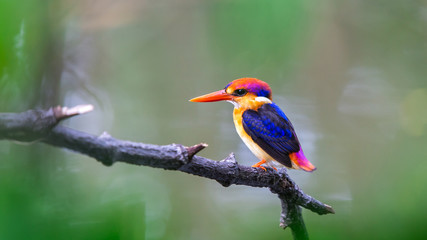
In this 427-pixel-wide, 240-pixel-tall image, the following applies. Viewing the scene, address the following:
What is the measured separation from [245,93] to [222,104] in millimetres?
174

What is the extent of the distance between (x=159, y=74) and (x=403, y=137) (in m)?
0.61

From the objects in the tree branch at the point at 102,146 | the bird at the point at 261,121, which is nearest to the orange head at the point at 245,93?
the bird at the point at 261,121

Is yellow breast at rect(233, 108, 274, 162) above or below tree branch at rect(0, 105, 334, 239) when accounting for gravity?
→ above

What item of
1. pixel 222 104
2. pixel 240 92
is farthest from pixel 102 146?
pixel 222 104

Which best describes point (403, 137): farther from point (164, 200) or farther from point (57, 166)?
point (57, 166)

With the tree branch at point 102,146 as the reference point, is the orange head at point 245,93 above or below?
above

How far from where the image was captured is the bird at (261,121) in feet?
2.61

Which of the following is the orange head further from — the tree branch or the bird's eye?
the tree branch

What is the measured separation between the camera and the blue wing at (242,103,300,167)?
80 cm

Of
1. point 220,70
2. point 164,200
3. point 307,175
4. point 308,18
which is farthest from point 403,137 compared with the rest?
point 164,200

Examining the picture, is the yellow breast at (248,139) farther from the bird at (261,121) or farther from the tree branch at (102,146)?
the tree branch at (102,146)

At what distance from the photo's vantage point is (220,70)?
3.23 ft

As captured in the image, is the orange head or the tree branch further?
the orange head

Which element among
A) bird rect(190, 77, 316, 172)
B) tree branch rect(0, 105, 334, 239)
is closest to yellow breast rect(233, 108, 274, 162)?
bird rect(190, 77, 316, 172)
